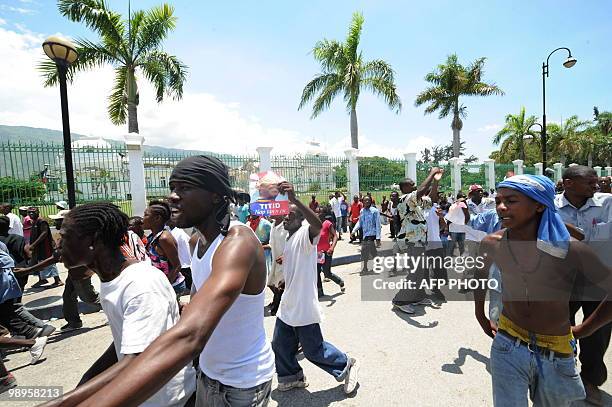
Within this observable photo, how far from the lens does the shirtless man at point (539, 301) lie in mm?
1764

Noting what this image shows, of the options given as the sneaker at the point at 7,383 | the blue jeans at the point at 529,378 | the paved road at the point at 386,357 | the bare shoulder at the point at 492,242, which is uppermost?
the bare shoulder at the point at 492,242

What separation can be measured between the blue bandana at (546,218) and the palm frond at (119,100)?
45.7ft

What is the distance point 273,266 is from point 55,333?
328 centimetres

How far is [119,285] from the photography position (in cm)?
146

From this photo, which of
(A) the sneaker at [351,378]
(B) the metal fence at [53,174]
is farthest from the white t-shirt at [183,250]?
(B) the metal fence at [53,174]

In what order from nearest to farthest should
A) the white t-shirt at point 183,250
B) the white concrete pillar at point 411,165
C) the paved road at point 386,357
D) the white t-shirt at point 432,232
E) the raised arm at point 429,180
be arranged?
the paved road at point 386,357 < the raised arm at point 429,180 < the white t-shirt at point 183,250 < the white t-shirt at point 432,232 < the white concrete pillar at point 411,165

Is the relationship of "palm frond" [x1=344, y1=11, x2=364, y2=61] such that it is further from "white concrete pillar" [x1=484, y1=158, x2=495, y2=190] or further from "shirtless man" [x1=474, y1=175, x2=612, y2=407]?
"shirtless man" [x1=474, y1=175, x2=612, y2=407]

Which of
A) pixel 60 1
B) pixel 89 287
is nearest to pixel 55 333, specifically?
pixel 89 287

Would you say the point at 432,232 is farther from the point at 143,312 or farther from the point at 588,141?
the point at 588,141

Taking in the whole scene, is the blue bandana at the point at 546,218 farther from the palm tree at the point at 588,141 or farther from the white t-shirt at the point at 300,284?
the palm tree at the point at 588,141

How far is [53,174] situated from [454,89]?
21.6 m

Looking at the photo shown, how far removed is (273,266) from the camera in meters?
4.29

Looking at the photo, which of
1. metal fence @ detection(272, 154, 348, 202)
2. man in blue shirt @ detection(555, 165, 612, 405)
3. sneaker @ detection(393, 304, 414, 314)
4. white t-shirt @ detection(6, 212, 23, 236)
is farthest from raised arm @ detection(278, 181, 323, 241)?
metal fence @ detection(272, 154, 348, 202)

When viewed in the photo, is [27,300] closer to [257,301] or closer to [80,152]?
[80,152]
